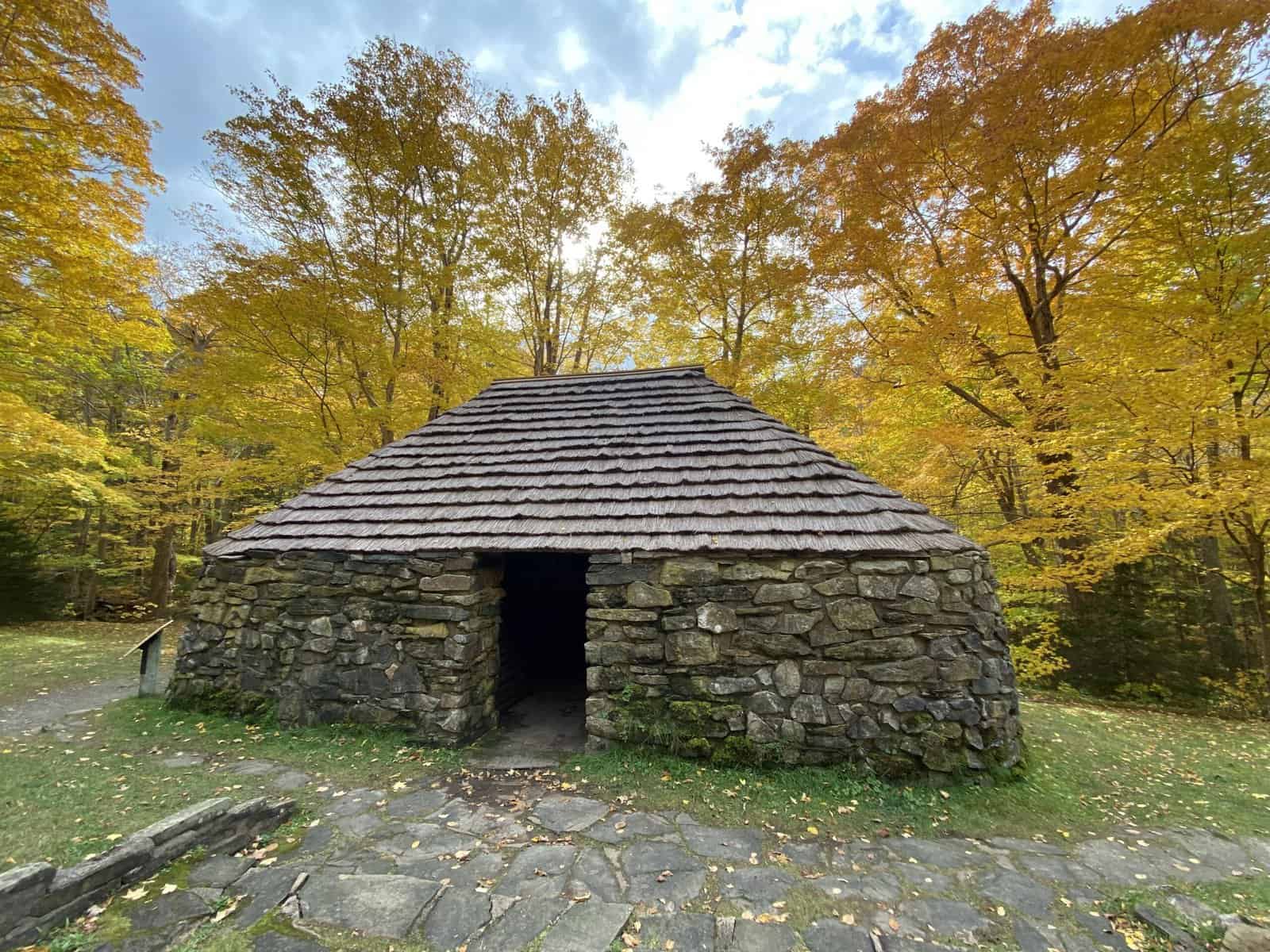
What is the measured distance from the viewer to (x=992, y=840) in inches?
111

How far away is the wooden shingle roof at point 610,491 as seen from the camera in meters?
3.83

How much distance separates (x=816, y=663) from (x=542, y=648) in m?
3.87

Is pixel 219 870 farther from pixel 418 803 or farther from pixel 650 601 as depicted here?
pixel 650 601

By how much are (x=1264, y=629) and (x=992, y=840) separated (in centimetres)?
636

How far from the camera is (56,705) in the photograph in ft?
15.8

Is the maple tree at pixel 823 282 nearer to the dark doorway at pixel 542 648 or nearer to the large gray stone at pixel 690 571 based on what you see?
the dark doorway at pixel 542 648

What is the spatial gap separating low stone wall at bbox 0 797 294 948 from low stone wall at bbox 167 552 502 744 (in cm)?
124

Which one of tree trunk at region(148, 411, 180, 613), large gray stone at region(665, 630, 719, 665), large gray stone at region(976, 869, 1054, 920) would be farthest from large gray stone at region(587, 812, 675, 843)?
tree trunk at region(148, 411, 180, 613)

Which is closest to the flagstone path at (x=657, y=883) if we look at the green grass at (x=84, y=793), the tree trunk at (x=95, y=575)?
the green grass at (x=84, y=793)

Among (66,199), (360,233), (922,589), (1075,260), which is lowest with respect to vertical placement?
(922,589)

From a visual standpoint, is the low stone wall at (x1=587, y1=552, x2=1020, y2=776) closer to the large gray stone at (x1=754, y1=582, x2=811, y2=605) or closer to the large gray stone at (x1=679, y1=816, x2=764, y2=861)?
the large gray stone at (x1=754, y1=582, x2=811, y2=605)

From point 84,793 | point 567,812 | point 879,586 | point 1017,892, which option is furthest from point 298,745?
point 1017,892

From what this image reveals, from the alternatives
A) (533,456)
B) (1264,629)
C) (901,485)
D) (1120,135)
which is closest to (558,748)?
(533,456)

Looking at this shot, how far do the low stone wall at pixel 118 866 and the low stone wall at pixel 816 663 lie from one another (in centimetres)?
215
